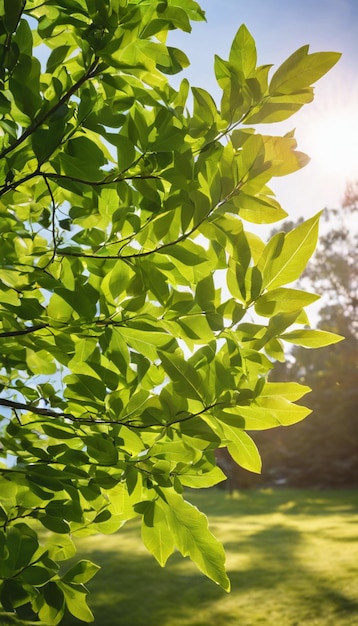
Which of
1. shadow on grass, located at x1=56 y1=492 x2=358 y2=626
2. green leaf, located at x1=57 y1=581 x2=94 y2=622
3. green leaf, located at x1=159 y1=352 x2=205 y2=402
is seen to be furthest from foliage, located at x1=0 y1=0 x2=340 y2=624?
shadow on grass, located at x1=56 y1=492 x2=358 y2=626

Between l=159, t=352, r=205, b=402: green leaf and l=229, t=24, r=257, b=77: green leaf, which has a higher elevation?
l=229, t=24, r=257, b=77: green leaf

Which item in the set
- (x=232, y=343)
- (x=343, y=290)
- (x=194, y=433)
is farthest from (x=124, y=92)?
(x=343, y=290)

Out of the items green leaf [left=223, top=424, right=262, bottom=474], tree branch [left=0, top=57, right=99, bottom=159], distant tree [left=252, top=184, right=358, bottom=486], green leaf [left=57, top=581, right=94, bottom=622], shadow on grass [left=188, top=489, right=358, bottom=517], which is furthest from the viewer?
distant tree [left=252, top=184, right=358, bottom=486]

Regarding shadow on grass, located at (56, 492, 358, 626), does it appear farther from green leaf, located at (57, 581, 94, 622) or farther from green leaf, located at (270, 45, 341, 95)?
green leaf, located at (270, 45, 341, 95)

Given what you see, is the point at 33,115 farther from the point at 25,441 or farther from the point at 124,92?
the point at 25,441

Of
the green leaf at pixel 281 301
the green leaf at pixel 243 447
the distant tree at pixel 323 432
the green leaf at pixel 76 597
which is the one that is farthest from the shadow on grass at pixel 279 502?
the green leaf at pixel 281 301

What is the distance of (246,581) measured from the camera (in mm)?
5082

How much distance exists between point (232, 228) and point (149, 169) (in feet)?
0.58

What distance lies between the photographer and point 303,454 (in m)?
16.0

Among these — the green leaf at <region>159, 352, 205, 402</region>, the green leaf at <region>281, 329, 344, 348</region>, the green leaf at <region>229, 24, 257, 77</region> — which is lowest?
the green leaf at <region>159, 352, 205, 402</region>

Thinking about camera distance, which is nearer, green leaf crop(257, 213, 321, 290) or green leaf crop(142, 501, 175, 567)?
green leaf crop(257, 213, 321, 290)

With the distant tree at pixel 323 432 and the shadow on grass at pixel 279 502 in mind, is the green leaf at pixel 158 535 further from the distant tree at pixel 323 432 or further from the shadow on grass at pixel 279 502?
the distant tree at pixel 323 432

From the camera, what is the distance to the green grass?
4.17 meters

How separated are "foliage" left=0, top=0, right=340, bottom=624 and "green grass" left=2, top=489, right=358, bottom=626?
3418 millimetres
